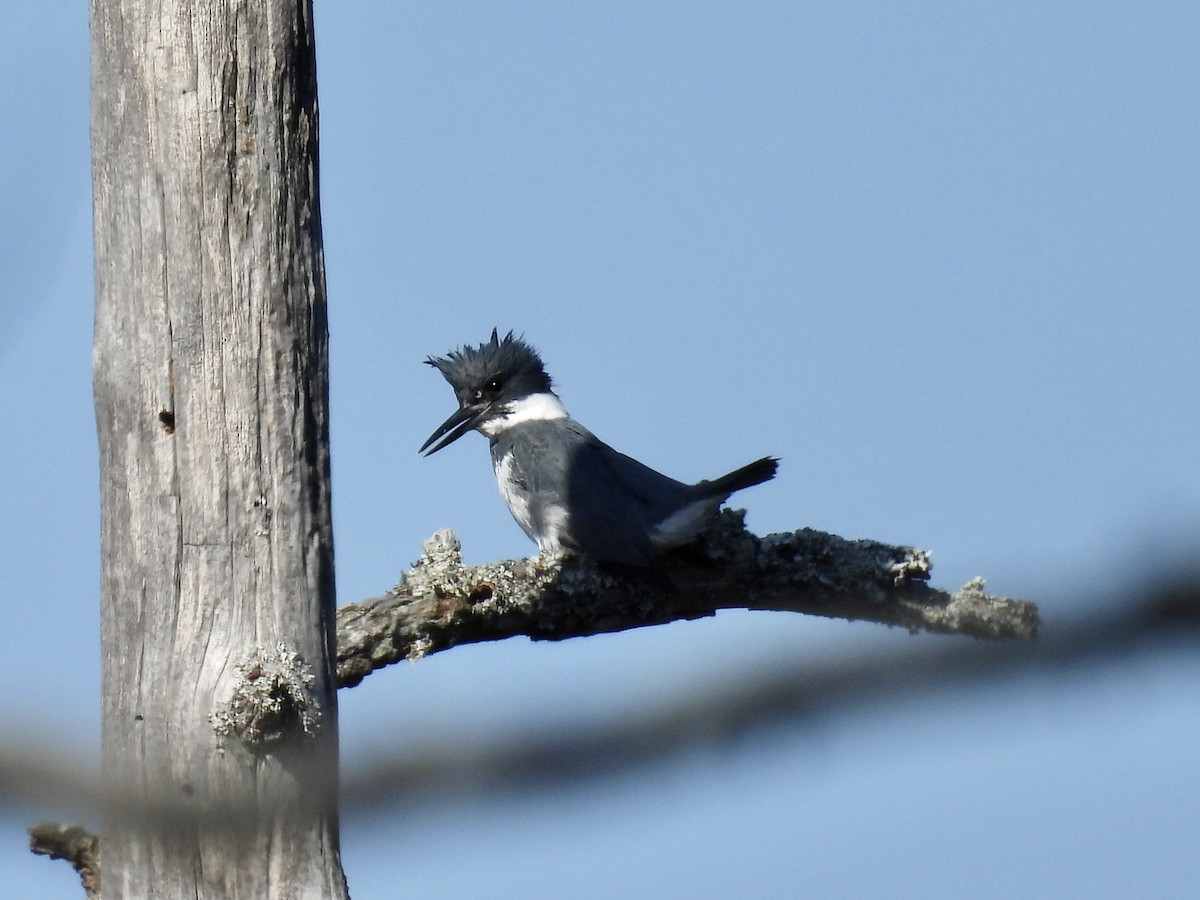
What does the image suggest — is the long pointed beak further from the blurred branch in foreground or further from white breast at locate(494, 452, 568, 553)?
the blurred branch in foreground

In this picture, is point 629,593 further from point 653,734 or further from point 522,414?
point 653,734

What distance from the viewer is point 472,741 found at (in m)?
1.06

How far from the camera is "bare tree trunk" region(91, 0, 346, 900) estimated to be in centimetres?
277

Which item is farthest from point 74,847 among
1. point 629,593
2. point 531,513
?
point 531,513

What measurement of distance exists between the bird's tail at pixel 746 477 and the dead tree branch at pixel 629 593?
24 centimetres

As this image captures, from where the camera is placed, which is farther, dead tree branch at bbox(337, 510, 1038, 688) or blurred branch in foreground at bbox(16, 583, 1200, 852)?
dead tree branch at bbox(337, 510, 1038, 688)

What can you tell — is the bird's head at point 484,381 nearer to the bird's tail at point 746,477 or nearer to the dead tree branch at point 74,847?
the bird's tail at point 746,477

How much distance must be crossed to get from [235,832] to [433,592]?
303 cm

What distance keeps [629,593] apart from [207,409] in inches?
81.9

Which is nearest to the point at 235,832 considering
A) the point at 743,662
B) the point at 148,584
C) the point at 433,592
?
the point at 743,662

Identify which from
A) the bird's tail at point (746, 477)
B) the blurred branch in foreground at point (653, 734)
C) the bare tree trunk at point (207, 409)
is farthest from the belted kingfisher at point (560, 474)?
the blurred branch in foreground at point (653, 734)

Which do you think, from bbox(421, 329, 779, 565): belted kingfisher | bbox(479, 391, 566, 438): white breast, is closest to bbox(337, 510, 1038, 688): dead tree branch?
bbox(421, 329, 779, 565): belted kingfisher

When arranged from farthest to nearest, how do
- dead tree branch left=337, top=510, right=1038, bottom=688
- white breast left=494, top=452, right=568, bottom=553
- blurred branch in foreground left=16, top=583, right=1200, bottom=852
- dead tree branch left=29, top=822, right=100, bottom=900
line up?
white breast left=494, top=452, right=568, bottom=553 → dead tree branch left=337, top=510, right=1038, bottom=688 → dead tree branch left=29, top=822, right=100, bottom=900 → blurred branch in foreground left=16, top=583, right=1200, bottom=852

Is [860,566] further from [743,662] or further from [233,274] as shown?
[743,662]
